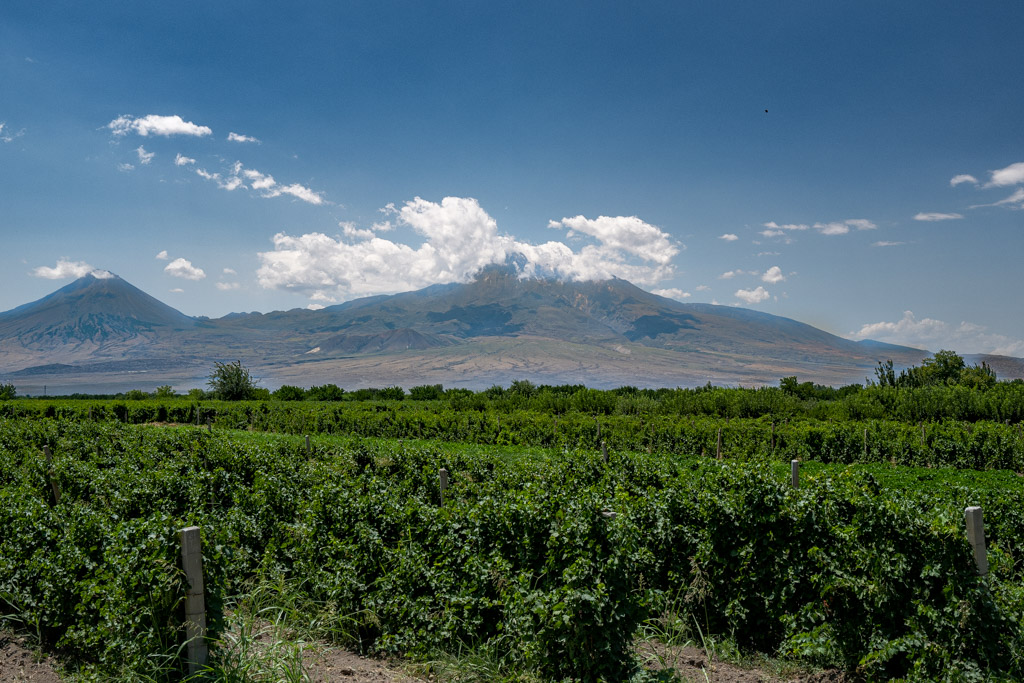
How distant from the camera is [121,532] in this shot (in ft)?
17.6

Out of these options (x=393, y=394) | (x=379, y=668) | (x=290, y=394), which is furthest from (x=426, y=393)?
(x=379, y=668)

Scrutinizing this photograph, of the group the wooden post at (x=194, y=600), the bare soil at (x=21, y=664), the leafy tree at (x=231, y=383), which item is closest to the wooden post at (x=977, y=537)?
the wooden post at (x=194, y=600)

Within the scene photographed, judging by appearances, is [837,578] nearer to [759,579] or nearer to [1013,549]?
[759,579]

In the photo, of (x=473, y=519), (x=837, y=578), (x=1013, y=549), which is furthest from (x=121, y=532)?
(x=1013, y=549)

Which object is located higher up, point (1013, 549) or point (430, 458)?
point (430, 458)

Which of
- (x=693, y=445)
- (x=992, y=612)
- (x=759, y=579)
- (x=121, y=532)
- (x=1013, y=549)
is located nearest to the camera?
(x=992, y=612)

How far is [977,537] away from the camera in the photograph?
5141 mm

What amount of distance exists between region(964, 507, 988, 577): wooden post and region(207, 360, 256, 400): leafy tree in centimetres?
5544

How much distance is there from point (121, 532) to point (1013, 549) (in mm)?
10625

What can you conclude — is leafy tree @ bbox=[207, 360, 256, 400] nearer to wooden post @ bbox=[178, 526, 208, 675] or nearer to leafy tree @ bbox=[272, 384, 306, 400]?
leafy tree @ bbox=[272, 384, 306, 400]

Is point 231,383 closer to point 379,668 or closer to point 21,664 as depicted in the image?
point 21,664

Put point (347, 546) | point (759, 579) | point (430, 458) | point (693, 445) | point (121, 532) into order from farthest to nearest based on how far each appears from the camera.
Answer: point (693, 445) → point (430, 458) → point (347, 546) → point (759, 579) → point (121, 532)

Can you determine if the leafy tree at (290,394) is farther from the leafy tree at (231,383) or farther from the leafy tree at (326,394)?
the leafy tree at (231,383)

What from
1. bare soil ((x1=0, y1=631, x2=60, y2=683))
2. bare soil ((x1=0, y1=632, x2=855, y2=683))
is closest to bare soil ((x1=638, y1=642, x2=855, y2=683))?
bare soil ((x1=0, y1=632, x2=855, y2=683))
